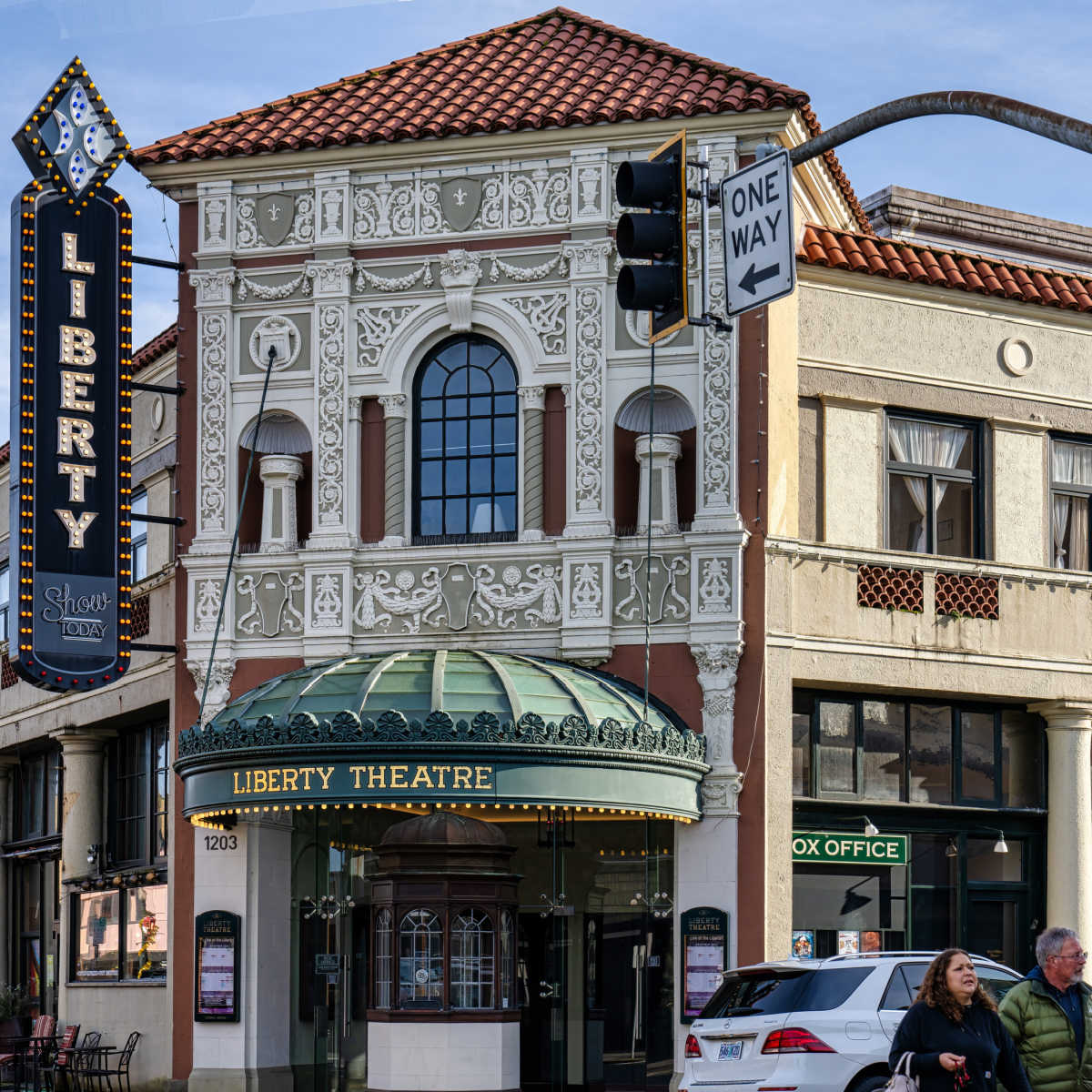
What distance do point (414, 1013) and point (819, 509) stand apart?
7288 mm

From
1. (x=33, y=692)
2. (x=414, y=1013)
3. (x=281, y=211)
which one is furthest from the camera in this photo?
(x=33, y=692)

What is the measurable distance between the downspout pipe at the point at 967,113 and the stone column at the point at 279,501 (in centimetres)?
1247

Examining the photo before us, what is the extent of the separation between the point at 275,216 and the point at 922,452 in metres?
8.06

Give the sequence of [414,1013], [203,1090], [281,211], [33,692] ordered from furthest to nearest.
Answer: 1. [33,692]
2. [281,211]
3. [203,1090]
4. [414,1013]

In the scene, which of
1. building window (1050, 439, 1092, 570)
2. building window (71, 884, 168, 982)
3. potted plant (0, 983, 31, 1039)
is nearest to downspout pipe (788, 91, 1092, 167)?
building window (1050, 439, 1092, 570)

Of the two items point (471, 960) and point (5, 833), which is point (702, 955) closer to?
point (471, 960)

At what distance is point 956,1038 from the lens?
36.2 ft

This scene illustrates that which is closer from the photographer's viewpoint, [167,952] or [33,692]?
[167,952]

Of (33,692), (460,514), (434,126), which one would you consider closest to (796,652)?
(460,514)

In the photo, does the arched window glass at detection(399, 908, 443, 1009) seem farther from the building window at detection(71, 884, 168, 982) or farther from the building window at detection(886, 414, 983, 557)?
the building window at detection(886, 414, 983, 557)

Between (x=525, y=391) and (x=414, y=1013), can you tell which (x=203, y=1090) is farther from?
(x=525, y=391)

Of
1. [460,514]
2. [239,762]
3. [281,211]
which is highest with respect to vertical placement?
[281,211]

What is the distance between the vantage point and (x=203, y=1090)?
22.4 m

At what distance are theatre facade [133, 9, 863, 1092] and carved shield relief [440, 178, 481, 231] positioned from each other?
4 centimetres
